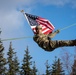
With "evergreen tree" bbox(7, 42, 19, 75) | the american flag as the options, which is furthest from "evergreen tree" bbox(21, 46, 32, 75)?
the american flag

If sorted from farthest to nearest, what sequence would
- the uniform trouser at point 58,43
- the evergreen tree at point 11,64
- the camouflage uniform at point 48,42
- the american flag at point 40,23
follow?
the evergreen tree at point 11,64
the american flag at point 40,23
the camouflage uniform at point 48,42
the uniform trouser at point 58,43

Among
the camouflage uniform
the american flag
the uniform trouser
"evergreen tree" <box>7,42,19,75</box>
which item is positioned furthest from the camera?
"evergreen tree" <box>7,42,19,75</box>

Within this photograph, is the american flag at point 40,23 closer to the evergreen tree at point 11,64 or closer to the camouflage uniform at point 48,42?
the camouflage uniform at point 48,42

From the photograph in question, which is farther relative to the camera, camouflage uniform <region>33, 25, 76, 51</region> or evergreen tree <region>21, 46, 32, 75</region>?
evergreen tree <region>21, 46, 32, 75</region>

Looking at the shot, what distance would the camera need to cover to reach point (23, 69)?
2761 inches

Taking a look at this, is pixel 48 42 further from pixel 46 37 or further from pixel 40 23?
pixel 40 23

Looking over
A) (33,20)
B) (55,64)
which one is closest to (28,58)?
(55,64)

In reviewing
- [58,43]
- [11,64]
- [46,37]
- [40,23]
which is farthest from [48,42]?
[11,64]

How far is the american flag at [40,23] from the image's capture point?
13.1 meters

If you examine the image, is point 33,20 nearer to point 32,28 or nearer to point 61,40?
point 32,28

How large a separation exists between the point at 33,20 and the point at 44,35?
94.9 inches

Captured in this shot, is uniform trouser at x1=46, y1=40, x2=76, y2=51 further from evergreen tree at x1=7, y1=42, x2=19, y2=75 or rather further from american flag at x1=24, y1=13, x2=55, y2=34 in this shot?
evergreen tree at x1=7, y1=42, x2=19, y2=75

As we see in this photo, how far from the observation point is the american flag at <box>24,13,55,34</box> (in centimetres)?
1308

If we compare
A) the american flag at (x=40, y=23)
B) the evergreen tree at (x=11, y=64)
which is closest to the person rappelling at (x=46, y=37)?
the american flag at (x=40, y=23)
